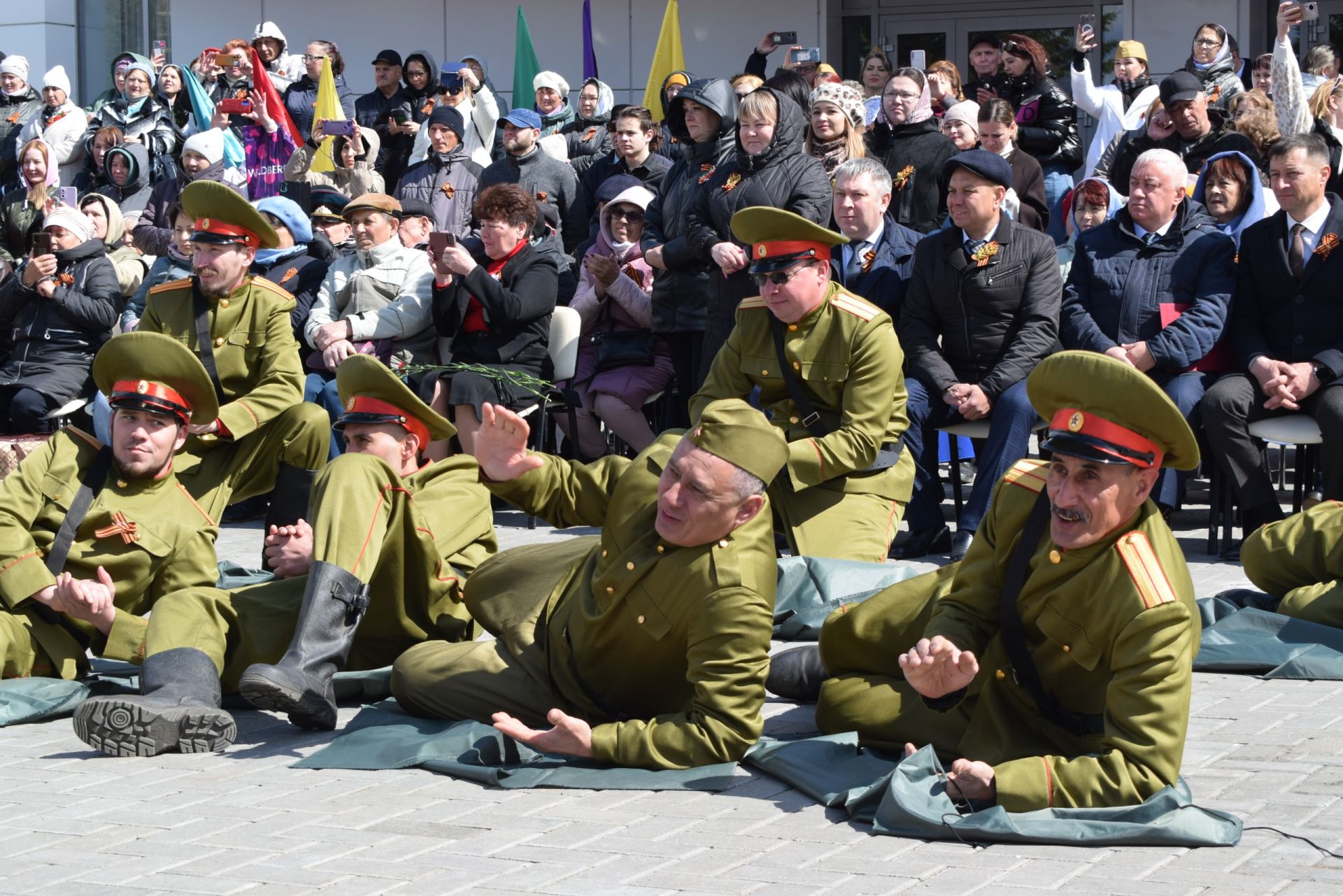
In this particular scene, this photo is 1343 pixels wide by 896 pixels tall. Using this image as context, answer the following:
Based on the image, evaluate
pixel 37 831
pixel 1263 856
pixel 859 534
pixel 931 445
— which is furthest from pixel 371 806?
pixel 931 445

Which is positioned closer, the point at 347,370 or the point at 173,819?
the point at 173,819

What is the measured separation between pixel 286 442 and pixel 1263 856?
16.0 feet

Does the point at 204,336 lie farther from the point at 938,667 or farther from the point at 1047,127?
the point at 1047,127

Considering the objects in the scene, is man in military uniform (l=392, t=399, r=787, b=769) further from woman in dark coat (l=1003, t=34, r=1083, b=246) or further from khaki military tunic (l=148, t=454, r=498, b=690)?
woman in dark coat (l=1003, t=34, r=1083, b=246)

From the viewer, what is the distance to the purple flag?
1845 cm

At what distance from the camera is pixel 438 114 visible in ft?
43.9

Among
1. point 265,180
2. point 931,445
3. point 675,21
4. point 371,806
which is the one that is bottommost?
point 371,806

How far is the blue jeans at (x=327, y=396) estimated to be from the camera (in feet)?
33.7

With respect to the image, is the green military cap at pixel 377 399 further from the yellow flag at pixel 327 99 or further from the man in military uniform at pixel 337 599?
the yellow flag at pixel 327 99

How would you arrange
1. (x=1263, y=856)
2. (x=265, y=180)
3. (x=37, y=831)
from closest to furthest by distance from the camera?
(x=1263, y=856)
(x=37, y=831)
(x=265, y=180)

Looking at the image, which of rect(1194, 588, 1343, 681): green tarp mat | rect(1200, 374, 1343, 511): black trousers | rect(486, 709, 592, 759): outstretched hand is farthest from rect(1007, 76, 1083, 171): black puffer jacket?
rect(486, 709, 592, 759): outstretched hand

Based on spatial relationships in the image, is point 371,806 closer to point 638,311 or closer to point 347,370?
point 347,370

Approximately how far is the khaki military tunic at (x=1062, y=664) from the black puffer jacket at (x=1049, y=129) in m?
7.35

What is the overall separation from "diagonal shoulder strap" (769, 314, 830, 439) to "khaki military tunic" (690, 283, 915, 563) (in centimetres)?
2
